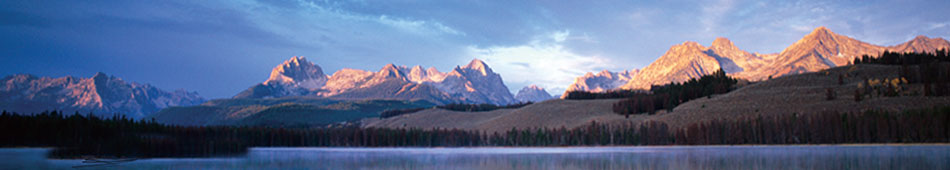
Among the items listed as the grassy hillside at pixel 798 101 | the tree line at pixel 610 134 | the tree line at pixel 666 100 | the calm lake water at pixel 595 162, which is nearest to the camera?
the calm lake water at pixel 595 162

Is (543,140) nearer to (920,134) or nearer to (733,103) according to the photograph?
(733,103)

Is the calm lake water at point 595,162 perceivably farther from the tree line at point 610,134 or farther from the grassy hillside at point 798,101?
the grassy hillside at point 798,101

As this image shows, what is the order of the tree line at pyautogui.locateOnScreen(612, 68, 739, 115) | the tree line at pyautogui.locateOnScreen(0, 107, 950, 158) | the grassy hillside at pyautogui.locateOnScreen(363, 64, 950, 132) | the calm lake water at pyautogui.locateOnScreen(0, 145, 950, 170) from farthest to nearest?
the tree line at pyautogui.locateOnScreen(612, 68, 739, 115) < the grassy hillside at pyautogui.locateOnScreen(363, 64, 950, 132) < the tree line at pyautogui.locateOnScreen(0, 107, 950, 158) < the calm lake water at pyautogui.locateOnScreen(0, 145, 950, 170)

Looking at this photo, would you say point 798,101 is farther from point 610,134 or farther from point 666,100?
point 666,100

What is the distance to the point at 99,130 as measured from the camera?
77.8 m

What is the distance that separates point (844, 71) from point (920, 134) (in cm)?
6307

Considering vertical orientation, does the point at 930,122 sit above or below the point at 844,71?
below

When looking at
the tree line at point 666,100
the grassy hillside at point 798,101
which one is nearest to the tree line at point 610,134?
the grassy hillside at point 798,101

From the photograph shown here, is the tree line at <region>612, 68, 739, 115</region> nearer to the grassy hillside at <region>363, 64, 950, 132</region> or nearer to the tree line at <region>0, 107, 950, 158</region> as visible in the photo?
the grassy hillside at <region>363, 64, 950, 132</region>

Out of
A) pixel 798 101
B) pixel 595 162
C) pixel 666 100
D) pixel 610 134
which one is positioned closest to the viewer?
pixel 595 162

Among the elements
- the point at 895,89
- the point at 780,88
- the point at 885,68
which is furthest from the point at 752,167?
the point at 885,68

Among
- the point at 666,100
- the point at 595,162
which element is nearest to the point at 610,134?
the point at 666,100

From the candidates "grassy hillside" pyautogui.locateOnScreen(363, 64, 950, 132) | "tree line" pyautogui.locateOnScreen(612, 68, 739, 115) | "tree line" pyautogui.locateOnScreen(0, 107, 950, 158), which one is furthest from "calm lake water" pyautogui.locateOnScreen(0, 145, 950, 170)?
"tree line" pyautogui.locateOnScreen(612, 68, 739, 115)

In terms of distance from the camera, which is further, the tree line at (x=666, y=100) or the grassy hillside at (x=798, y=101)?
the tree line at (x=666, y=100)
